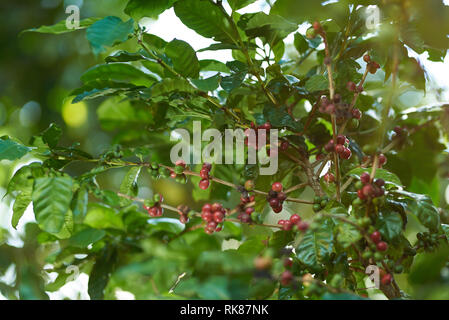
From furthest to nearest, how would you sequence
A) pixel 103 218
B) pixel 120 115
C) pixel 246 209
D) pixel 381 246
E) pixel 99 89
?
pixel 120 115 → pixel 103 218 → pixel 99 89 → pixel 246 209 → pixel 381 246

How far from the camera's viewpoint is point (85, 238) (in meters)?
0.70

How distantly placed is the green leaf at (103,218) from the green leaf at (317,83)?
1.48 feet

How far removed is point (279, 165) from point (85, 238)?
0.39 metres

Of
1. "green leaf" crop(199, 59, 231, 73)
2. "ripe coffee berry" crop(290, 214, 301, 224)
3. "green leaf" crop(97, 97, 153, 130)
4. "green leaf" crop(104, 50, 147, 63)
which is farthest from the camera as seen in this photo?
"green leaf" crop(97, 97, 153, 130)

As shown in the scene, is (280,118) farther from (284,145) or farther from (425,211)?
(425,211)

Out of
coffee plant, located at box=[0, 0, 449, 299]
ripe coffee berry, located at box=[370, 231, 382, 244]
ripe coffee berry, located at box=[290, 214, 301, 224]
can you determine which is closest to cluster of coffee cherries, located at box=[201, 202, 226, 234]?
coffee plant, located at box=[0, 0, 449, 299]

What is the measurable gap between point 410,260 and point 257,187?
0.30 metres

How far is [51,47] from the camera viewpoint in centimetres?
213

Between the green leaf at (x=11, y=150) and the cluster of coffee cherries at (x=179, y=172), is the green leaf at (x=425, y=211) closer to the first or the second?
the cluster of coffee cherries at (x=179, y=172)

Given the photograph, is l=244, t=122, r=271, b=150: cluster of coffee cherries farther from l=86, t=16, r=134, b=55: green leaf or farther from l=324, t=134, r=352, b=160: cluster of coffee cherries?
l=86, t=16, r=134, b=55: green leaf

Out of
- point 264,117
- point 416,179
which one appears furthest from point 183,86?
point 416,179

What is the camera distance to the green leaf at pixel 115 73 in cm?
80

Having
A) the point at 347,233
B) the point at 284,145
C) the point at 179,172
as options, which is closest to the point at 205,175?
the point at 179,172

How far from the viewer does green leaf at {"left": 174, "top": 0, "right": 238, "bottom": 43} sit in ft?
2.38
